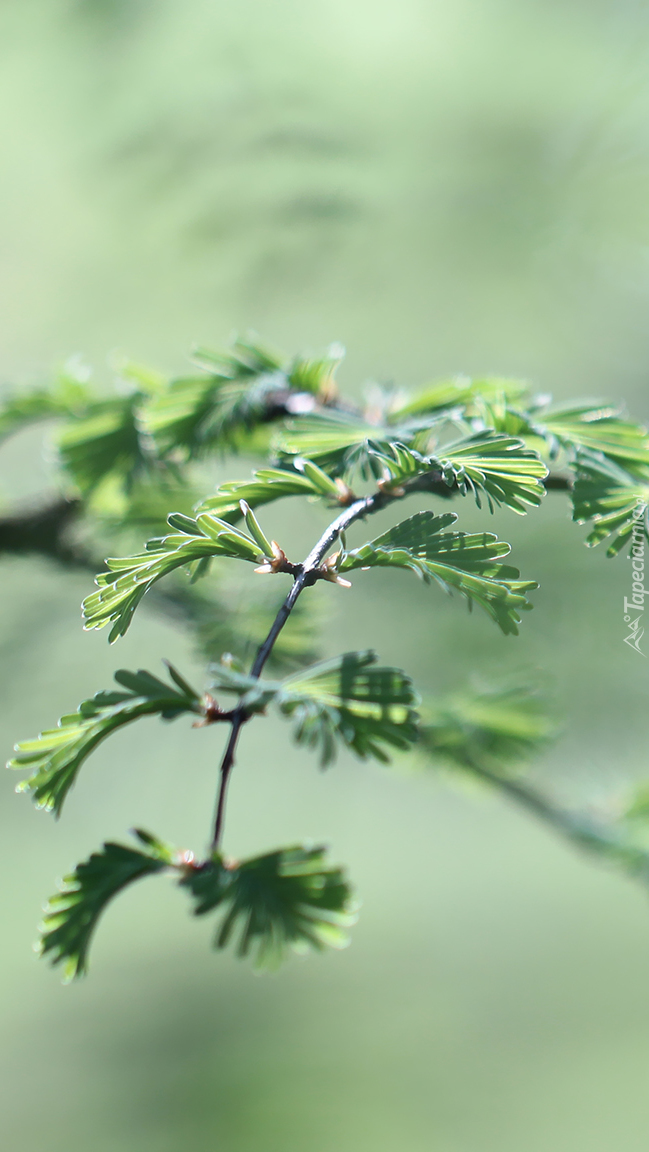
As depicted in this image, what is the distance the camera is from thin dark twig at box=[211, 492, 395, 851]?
12 centimetres

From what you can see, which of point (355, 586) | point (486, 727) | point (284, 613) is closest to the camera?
point (284, 613)

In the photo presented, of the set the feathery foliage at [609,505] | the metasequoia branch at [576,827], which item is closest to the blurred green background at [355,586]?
the metasequoia branch at [576,827]

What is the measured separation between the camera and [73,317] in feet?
4.06

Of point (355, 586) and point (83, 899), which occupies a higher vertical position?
point (355, 586)

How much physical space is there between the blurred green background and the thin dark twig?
26 cm

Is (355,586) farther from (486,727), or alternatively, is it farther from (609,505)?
(609,505)

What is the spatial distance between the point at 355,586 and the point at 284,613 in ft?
1.79

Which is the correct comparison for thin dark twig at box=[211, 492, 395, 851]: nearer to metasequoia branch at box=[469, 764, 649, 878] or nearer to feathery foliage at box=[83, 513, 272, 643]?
feathery foliage at box=[83, 513, 272, 643]

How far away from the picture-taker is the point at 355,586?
669 millimetres

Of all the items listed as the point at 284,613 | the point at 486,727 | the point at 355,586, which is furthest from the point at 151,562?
the point at 355,586

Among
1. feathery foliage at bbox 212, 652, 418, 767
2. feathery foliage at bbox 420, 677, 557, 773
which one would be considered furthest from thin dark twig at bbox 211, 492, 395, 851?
feathery foliage at bbox 420, 677, 557, 773

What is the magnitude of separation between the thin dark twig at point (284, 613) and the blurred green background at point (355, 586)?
10.2 inches

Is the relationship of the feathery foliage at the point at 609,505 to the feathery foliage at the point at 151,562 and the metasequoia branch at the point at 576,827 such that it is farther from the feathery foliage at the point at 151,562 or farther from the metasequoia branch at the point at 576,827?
the metasequoia branch at the point at 576,827

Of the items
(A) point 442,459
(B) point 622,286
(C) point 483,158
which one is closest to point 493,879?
(B) point 622,286
